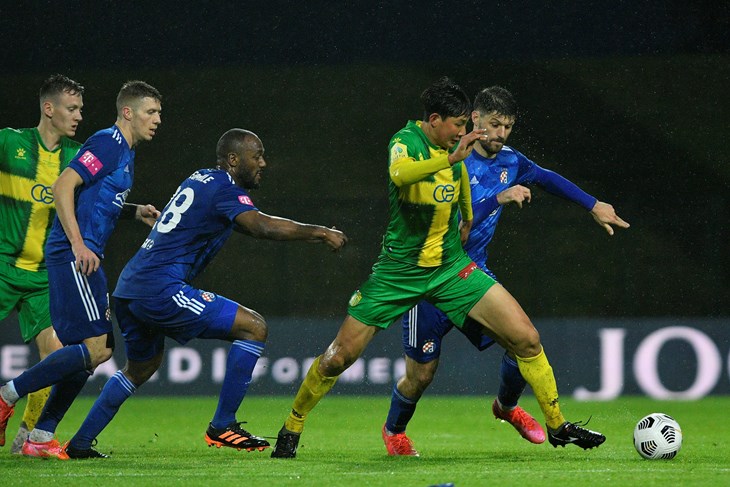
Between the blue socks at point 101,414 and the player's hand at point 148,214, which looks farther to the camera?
the player's hand at point 148,214

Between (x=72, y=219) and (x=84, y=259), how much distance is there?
0.68 ft

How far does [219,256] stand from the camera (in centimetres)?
1209

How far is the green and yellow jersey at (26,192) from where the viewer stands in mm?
6488

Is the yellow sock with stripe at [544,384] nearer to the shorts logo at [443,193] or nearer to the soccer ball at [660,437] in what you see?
the soccer ball at [660,437]

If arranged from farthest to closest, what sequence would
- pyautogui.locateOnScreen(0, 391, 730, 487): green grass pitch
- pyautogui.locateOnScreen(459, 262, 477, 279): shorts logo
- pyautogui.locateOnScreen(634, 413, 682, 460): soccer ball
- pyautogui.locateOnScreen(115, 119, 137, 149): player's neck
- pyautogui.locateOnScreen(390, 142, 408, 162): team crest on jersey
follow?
pyautogui.locateOnScreen(115, 119, 137, 149): player's neck < pyautogui.locateOnScreen(459, 262, 477, 279): shorts logo < pyautogui.locateOnScreen(634, 413, 682, 460): soccer ball < pyautogui.locateOnScreen(390, 142, 408, 162): team crest on jersey < pyautogui.locateOnScreen(0, 391, 730, 487): green grass pitch

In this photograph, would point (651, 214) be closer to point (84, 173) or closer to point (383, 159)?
point (383, 159)

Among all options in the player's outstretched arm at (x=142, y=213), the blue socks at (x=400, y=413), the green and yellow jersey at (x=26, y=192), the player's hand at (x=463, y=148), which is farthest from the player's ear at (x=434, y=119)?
the green and yellow jersey at (x=26, y=192)

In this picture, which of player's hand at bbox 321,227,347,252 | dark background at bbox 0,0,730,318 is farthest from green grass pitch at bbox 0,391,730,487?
dark background at bbox 0,0,730,318

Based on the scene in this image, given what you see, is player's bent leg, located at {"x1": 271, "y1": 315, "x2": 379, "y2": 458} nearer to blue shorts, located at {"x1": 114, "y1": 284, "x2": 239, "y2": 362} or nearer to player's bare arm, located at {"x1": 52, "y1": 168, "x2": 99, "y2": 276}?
blue shorts, located at {"x1": 114, "y1": 284, "x2": 239, "y2": 362}

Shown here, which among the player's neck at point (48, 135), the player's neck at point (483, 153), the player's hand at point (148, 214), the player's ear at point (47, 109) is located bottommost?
the player's hand at point (148, 214)

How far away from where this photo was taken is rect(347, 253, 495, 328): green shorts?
5.61 metres

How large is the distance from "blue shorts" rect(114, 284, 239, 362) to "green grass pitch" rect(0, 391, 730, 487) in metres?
0.65

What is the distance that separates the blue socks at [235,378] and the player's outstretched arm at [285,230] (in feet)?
1.91

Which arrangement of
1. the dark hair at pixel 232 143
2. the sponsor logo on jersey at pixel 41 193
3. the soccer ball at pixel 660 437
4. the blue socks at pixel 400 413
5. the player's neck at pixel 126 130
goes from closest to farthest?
the soccer ball at pixel 660 437, the dark hair at pixel 232 143, the player's neck at pixel 126 130, the blue socks at pixel 400 413, the sponsor logo on jersey at pixel 41 193
